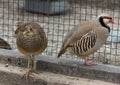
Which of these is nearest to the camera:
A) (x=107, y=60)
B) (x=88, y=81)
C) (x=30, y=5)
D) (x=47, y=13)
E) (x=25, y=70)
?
(x=88, y=81)

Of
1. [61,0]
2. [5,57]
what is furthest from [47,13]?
[5,57]

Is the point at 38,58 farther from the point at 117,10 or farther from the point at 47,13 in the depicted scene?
the point at 117,10

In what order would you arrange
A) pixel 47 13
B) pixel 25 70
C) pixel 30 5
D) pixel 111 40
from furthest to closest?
pixel 30 5, pixel 47 13, pixel 111 40, pixel 25 70

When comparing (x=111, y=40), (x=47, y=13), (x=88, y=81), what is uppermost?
(x=47, y=13)

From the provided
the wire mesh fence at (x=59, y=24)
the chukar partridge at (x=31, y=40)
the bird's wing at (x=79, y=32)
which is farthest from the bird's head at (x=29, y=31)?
the wire mesh fence at (x=59, y=24)

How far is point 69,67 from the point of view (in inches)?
191

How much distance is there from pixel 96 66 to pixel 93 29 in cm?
49

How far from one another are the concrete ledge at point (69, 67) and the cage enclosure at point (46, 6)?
3.52m

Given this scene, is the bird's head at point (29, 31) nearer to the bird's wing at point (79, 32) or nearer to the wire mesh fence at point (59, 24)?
the bird's wing at point (79, 32)

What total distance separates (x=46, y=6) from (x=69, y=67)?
164 inches

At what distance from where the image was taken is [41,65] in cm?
498

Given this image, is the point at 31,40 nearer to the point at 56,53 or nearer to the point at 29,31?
the point at 29,31

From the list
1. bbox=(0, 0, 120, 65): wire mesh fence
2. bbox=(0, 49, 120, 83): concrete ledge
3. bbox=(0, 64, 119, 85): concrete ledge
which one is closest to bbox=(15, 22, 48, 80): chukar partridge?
bbox=(0, 64, 119, 85): concrete ledge

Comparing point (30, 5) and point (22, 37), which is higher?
point (30, 5)
